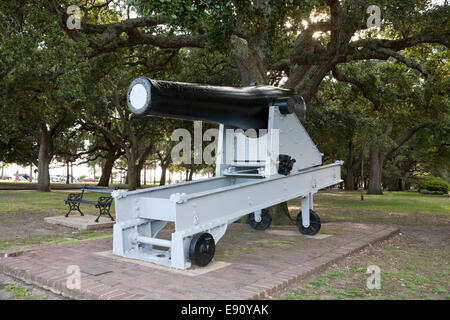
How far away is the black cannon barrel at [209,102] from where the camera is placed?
413cm

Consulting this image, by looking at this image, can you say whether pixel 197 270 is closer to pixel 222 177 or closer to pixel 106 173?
pixel 222 177

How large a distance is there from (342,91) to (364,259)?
1154 cm

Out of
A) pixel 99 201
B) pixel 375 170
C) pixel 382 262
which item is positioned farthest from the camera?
pixel 375 170

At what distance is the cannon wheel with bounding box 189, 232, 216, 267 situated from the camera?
4.60 m

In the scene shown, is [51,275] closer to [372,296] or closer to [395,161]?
[372,296]

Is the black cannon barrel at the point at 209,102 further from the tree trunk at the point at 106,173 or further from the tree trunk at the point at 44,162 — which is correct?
the tree trunk at the point at 106,173

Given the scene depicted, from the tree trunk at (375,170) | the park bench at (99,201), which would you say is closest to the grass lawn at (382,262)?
the park bench at (99,201)

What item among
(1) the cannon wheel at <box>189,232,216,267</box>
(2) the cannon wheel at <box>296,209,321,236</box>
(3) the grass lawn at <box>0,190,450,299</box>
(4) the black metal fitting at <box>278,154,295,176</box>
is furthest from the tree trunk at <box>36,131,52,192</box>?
(1) the cannon wheel at <box>189,232,216,267</box>

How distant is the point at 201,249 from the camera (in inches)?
184

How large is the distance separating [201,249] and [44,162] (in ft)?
65.4

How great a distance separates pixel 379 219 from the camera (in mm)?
11469

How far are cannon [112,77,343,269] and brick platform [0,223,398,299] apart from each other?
0.35 meters

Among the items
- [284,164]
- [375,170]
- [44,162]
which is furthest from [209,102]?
[375,170]
